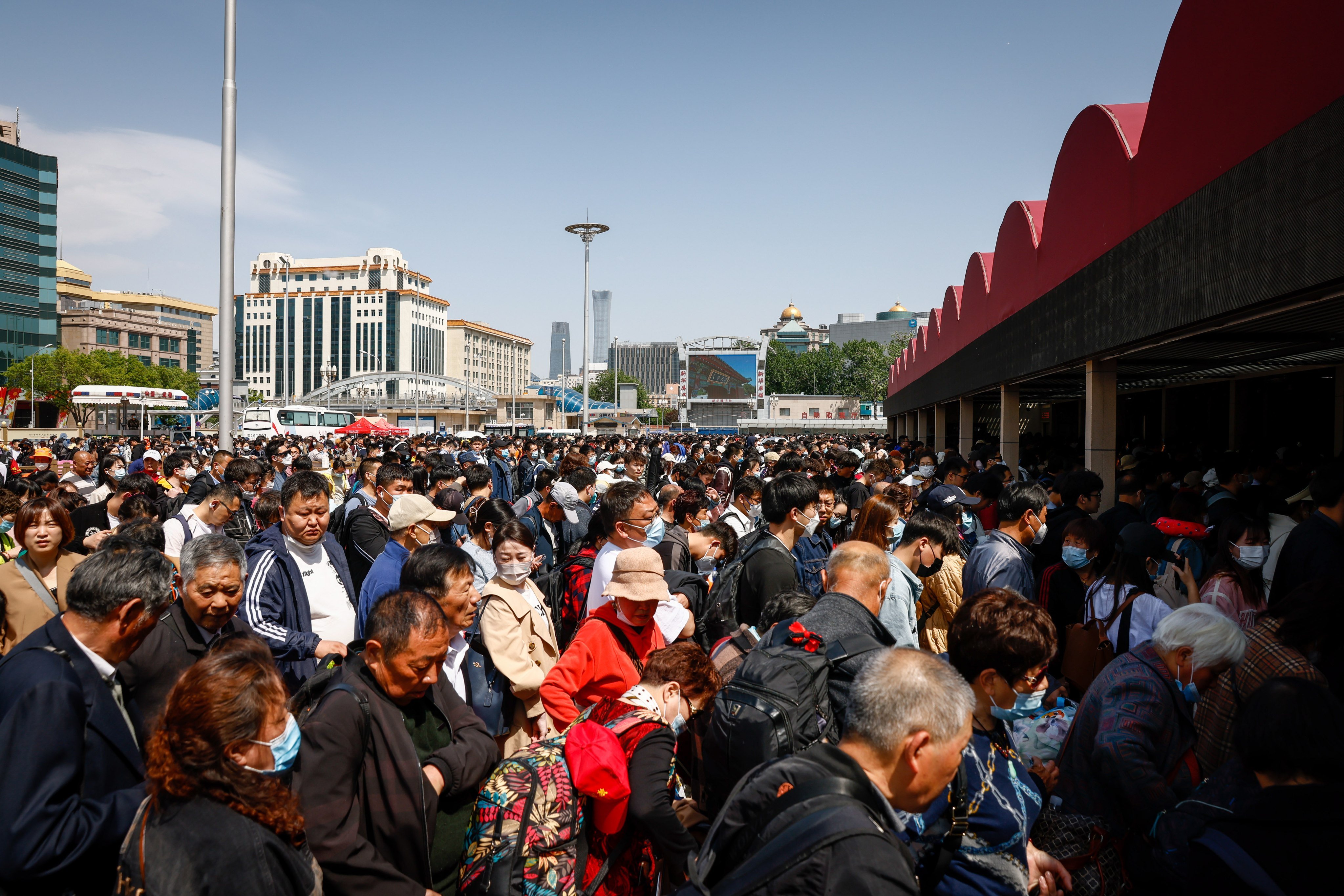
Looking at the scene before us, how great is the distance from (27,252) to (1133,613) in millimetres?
91224

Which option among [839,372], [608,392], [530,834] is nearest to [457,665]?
[530,834]

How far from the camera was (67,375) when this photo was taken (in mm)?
60094

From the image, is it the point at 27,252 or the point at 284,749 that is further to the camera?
the point at 27,252

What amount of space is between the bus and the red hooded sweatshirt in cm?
4373

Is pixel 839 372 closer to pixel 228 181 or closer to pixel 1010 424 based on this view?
pixel 1010 424

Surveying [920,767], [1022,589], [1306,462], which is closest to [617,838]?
[920,767]

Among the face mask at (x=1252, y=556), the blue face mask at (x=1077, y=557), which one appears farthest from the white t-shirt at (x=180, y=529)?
the face mask at (x=1252, y=556)

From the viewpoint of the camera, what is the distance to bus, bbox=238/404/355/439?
4419 cm

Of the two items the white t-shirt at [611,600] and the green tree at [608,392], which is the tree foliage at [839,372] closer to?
the green tree at [608,392]

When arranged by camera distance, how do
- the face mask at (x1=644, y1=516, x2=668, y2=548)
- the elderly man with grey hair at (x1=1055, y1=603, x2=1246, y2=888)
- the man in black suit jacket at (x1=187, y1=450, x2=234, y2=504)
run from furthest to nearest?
the man in black suit jacket at (x1=187, y1=450, x2=234, y2=504), the face mask at (x1=644, y1=516, x2=668, y2=548), the elderly man with grey hair at (x1=1055, y1=603, x2=1246, y2=888)

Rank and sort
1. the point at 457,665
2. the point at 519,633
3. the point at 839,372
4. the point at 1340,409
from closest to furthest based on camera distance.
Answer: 1. the point at 457,665
2. the point at 519,633
3. the point at 1340,409
4. the point at 839,372

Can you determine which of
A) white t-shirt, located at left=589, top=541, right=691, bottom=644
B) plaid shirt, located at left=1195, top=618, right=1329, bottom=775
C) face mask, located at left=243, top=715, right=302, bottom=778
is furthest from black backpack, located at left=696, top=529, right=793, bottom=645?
face mask, located at left=243, top=715, right=302, bottom=778

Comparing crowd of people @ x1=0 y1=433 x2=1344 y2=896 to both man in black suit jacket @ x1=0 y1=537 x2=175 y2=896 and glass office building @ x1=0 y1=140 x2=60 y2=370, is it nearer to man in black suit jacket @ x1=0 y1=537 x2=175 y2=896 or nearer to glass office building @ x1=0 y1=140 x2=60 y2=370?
man in black suit jacket @ x1=0 y1=537 x2=175 y2=896

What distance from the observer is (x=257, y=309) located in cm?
14300
